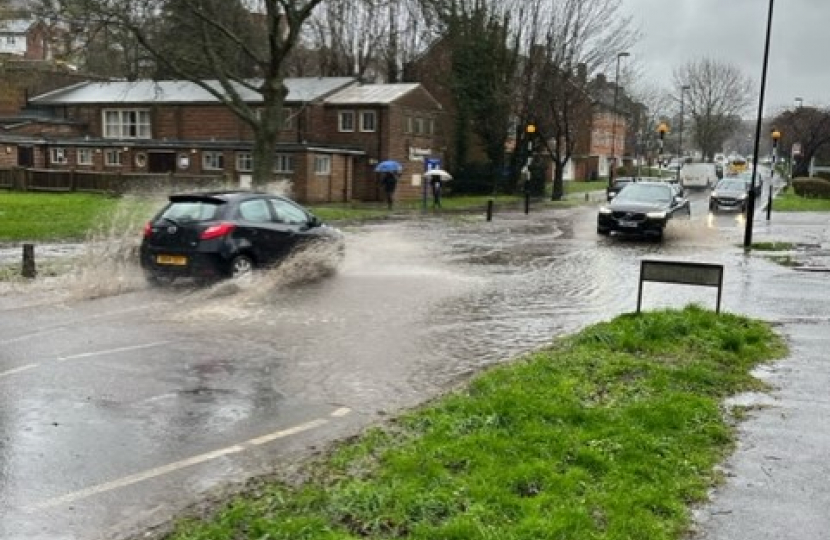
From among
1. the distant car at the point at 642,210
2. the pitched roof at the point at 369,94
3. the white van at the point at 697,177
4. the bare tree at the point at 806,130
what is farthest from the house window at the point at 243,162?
the bare tree at the point at 806,130

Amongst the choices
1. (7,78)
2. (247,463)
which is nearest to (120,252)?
(247,463)

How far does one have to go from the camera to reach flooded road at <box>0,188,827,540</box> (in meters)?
5.53

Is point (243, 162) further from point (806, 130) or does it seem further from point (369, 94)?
point (806, 130)

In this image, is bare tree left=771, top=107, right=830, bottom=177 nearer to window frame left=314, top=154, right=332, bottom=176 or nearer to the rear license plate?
window frame left=314, top=154, right=332, bottom=176

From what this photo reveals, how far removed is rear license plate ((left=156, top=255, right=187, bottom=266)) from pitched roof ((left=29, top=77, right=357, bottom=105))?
102 feet

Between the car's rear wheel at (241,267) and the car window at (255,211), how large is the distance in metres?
0.67

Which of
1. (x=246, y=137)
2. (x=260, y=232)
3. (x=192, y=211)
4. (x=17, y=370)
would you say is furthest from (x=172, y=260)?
(x=246, y=137)

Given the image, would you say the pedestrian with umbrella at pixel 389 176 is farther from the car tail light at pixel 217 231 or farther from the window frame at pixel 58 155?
the car tail light at pixel 217 231

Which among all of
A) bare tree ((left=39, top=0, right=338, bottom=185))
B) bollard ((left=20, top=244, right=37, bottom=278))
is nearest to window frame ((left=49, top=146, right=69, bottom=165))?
bare tree ((left=39, top=0, right=338, bottom=185))

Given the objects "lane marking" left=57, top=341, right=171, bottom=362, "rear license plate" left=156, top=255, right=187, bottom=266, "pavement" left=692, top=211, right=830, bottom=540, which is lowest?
"lane marking" left=57, top=341, right=171, bottom=362

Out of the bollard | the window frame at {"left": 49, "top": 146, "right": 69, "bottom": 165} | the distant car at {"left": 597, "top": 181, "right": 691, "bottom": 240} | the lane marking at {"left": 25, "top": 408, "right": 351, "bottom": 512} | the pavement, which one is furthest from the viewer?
the window frame at {"left": 49, "top": 146, "right": 69, "bottom": 165}

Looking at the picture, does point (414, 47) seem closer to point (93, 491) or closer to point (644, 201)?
point (644, 201)

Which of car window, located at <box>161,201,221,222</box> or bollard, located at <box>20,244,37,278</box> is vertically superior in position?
car window, located at <box>161,201,221,222</box>

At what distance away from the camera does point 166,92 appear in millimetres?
50406
